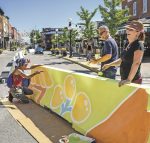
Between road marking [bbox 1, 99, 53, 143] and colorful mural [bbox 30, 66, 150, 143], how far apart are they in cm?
67

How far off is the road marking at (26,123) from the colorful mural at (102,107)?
67 cm

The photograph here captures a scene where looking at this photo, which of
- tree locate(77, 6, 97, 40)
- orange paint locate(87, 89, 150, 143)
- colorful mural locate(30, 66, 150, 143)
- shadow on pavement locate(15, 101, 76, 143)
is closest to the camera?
orange paint locate(87, 89, 150, 143)

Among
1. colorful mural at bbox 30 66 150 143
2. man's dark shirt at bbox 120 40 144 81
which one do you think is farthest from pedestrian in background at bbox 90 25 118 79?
man's dark shirt at bbox 120 40 144 81

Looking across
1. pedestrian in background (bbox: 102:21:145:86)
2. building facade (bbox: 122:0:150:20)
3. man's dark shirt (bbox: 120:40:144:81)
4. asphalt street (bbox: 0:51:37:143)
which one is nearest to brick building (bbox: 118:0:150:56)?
building facade (bbox: 122:0:150:20)

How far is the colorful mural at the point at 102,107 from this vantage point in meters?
5.04

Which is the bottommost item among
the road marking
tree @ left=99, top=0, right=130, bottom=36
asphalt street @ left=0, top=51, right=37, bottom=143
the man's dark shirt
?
asphalt street @ left=0, top=51, right=37, bottom=143

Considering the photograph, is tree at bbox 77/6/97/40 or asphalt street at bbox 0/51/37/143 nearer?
asphalt street at bbox 0/51/37/143

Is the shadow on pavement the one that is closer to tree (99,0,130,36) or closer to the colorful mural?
the colorful mural

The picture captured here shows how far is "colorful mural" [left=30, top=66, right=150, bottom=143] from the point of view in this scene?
5.04 metres

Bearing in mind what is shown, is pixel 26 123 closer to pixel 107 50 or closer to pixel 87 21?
pixel 107 50

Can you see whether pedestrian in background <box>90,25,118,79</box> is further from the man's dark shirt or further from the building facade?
the building facade

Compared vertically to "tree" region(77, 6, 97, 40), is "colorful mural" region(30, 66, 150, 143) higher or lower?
lower

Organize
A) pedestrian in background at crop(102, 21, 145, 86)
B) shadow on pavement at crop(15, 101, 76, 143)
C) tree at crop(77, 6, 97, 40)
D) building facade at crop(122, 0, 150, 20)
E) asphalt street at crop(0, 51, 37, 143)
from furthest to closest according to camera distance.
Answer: tree at crop(77, 6, 97, 40)
building facade at crop(122, 0, 150, 20)
shadow on pavement at crop(15, 101, 76, 143)
asphalt street at crop(0, 51, 37, 143)
pedestrian in background at crop(102, 21, 145, 86)

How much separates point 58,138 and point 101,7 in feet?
88.6
